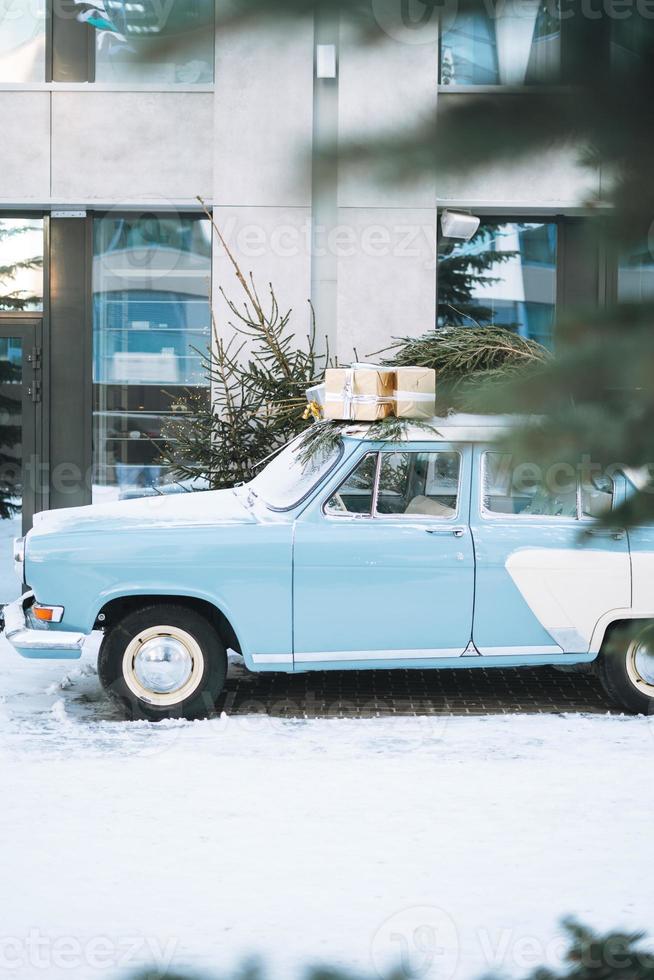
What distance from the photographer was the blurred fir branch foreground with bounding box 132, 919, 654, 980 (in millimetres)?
1263

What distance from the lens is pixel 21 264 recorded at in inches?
437

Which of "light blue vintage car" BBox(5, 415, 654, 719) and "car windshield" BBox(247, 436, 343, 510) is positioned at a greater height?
"car windshield" BBox(247, 436, 343, 510)

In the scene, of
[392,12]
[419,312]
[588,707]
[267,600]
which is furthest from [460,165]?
[419,312]

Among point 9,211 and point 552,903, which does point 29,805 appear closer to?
point 552,903

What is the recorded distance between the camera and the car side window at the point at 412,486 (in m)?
6.97

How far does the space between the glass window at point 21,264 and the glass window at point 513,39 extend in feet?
34.9

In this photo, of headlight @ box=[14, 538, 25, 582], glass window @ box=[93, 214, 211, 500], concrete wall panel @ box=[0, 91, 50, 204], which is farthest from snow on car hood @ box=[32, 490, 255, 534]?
concrete wall panel @ box=[0, 91, 50, 204]

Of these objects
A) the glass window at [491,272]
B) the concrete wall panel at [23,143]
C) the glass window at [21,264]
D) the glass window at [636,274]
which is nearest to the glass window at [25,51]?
the concrete wall panel at [23,143]

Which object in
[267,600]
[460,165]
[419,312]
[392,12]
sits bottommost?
[267,600]

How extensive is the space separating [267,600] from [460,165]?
5963mm

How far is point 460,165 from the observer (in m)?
0.85

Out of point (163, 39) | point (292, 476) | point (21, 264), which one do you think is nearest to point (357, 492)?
point (292, 476)

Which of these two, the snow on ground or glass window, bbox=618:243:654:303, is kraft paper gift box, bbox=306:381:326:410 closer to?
the snow on ground

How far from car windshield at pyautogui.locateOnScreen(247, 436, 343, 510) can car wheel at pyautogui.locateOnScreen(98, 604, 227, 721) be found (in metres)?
0.84
